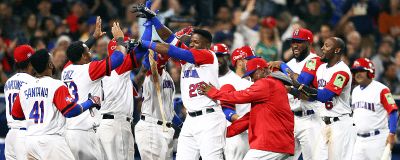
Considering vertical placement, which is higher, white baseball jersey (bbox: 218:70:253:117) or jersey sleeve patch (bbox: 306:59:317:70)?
jersey sleeve patch (bbox: 306:59:317:70)

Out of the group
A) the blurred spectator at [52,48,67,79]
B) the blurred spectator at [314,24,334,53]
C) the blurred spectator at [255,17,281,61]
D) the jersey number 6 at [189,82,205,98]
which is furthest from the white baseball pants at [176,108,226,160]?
the blurred spectator at [314,24,334,53]

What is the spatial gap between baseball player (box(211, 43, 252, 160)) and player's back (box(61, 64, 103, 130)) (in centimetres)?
186

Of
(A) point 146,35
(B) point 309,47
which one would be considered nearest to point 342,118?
(B) point 309,47

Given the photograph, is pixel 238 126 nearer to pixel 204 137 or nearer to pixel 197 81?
pixel 204 137

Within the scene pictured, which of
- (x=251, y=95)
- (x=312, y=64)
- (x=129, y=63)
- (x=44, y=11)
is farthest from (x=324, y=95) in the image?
(x=44, y=11)

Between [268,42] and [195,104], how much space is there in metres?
6.87

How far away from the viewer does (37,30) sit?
19406 mm

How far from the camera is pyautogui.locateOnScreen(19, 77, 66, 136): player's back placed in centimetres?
1160

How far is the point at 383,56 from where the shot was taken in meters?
19.6

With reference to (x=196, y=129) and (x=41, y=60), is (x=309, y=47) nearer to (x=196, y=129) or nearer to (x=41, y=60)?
(x=196, y=129)

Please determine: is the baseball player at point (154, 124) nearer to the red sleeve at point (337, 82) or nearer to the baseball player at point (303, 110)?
the baseball player at point (303, 110)

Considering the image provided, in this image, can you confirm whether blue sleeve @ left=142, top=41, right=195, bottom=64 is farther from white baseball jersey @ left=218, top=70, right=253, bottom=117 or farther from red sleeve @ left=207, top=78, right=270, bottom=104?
white baseball jersey @ left=218, top=70, right=253, bottom=117

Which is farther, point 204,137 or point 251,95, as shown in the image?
point 204,137

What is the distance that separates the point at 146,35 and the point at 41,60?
156 centimetres
